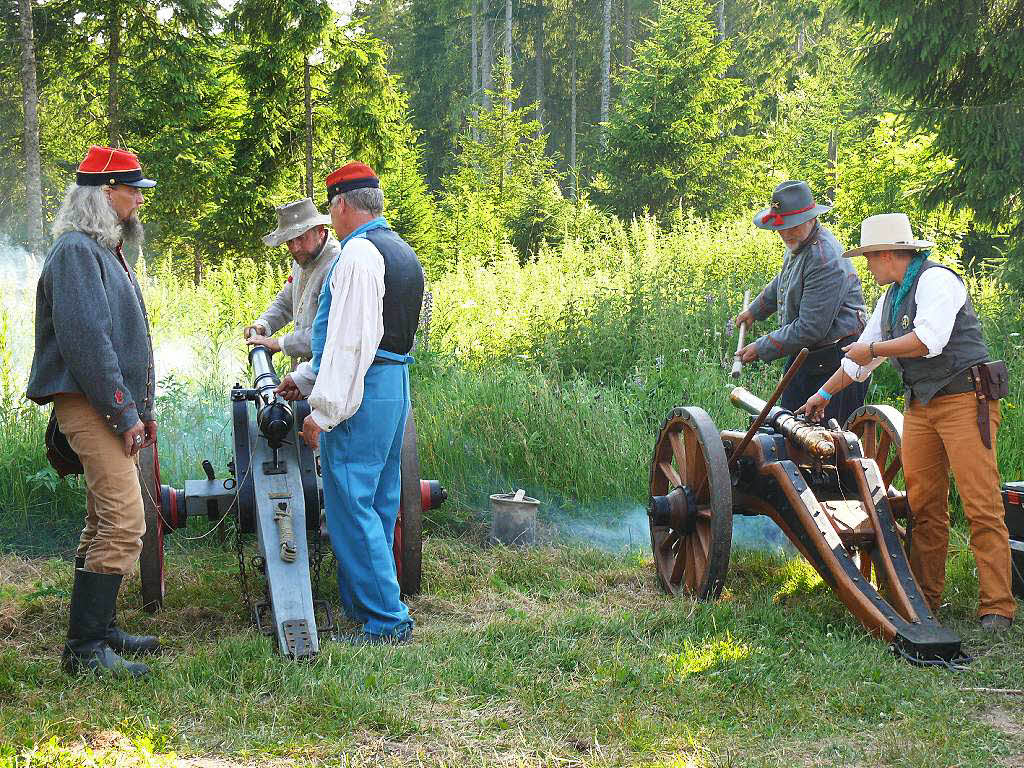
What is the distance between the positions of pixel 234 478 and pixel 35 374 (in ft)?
3.97

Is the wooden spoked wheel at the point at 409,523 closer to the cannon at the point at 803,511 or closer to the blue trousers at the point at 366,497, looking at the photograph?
the blue trousers at the point at 366,497

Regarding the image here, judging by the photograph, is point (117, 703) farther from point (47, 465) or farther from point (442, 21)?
point (442, 21)

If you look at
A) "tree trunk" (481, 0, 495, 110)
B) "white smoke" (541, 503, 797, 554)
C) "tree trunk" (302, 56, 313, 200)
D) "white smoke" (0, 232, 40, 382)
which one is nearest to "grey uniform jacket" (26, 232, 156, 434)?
"white smoke" (541, 503, 797, 554)

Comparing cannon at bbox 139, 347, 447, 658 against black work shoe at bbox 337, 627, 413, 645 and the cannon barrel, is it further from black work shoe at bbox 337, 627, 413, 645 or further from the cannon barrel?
black work shoe at bbox 337, 627, 413, 645

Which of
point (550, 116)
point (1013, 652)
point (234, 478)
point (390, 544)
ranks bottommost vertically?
point (1013, 652)

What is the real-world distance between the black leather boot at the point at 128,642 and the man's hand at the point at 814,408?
11.1ft

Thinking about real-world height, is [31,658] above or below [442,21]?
below

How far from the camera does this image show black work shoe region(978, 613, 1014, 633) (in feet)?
15.2

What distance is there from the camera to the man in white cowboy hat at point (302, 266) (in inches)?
218

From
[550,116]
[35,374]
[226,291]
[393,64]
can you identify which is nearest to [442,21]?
[393,64]

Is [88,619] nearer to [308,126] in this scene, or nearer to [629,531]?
[629,531]

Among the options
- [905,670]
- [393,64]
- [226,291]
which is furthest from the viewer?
[393,64]

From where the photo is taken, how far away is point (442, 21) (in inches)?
1184

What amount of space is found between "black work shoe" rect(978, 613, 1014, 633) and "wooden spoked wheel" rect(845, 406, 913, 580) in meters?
0.50
